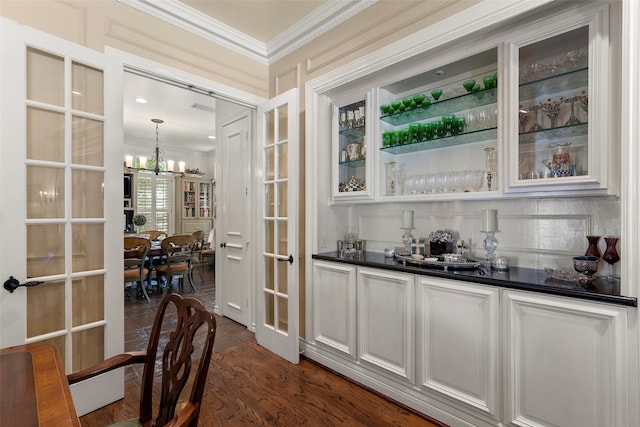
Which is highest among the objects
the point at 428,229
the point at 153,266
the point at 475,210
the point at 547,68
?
the point at 547,68

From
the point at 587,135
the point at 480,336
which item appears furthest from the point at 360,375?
the point at 587,135

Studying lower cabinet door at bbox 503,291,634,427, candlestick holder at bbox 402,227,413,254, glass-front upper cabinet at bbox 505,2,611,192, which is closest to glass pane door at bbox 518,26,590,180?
glass-front upper cabinet at bbox 505,2,611,192

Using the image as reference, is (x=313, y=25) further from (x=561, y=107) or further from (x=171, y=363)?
(x=171, y=363)

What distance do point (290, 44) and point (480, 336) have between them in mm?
2944

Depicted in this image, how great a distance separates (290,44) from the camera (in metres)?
3.03

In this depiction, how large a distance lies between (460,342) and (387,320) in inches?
20.2

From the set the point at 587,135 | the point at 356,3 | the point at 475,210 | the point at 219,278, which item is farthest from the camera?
the point at 219,278

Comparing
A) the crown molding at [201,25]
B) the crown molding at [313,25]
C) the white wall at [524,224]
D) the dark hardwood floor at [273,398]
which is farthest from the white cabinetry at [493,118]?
the dark hardwood floor at [273,398]

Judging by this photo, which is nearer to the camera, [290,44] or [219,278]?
[290,44]

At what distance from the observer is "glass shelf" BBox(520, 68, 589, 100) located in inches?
65.4

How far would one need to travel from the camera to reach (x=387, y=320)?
2.22 metres

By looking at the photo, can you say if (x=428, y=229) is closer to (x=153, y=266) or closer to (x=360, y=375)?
(x=360, y=375)

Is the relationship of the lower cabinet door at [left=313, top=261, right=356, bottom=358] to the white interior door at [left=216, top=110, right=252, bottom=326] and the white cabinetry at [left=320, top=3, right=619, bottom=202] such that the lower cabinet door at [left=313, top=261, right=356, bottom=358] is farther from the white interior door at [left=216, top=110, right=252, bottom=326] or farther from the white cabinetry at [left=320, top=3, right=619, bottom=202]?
the white interior door at [left=216, top=110, right=252, bottom=326]

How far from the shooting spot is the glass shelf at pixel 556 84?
1661mm
